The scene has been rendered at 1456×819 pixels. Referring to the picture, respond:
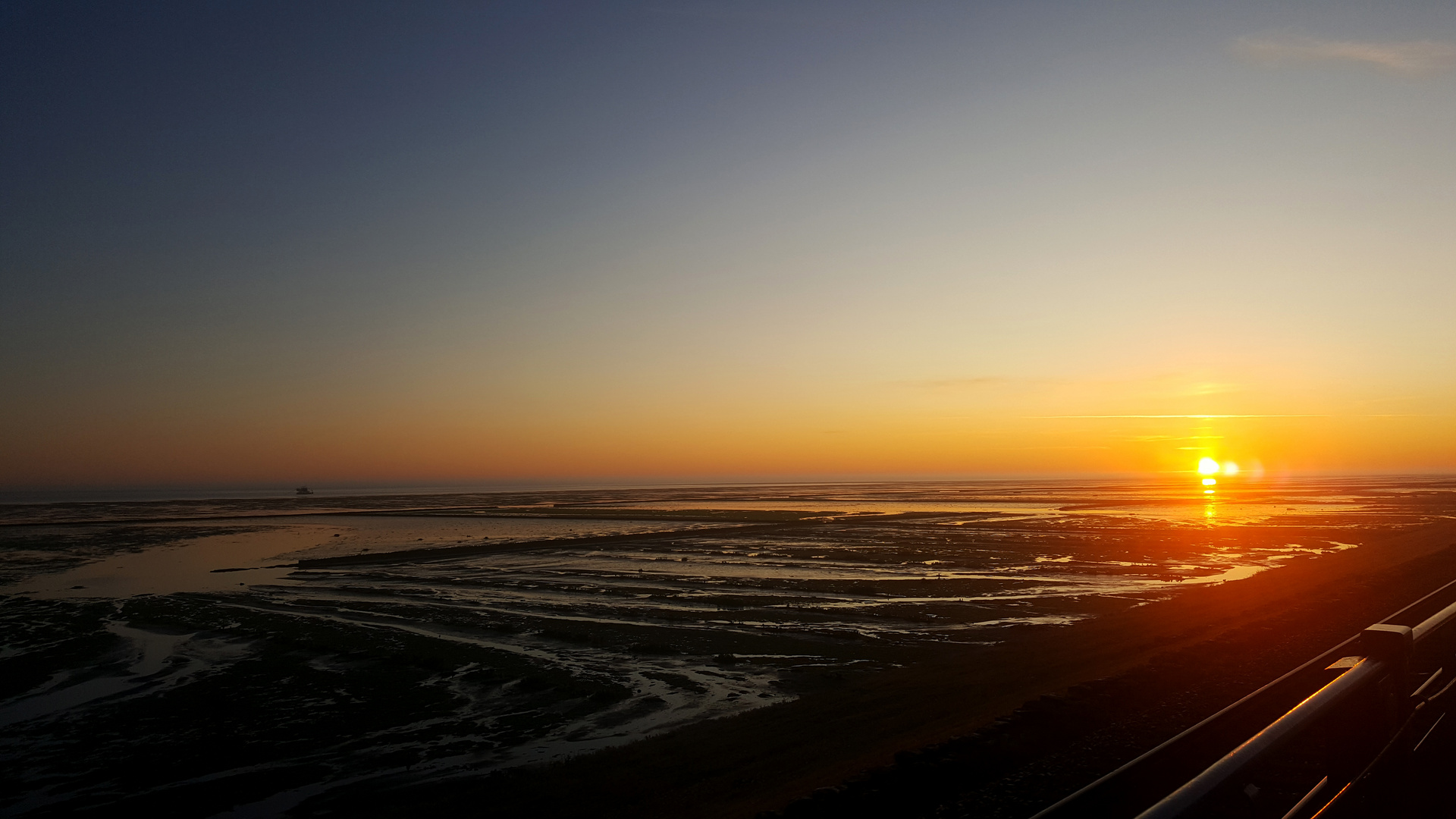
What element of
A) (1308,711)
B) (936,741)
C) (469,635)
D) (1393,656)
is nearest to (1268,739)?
(1308,711)

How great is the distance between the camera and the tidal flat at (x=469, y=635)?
33.6 ft

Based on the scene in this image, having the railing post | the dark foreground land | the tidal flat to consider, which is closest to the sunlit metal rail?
the railing post

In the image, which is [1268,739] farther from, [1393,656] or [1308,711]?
[1393,656]

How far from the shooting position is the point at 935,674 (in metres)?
13.0

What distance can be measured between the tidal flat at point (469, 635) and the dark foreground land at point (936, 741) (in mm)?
517

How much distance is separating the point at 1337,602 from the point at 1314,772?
43.5 ft

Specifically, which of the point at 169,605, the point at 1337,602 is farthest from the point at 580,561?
the point at 1337,602

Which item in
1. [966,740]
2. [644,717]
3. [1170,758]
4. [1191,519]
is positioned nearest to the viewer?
[1170,758]

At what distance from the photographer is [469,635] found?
1758 cm

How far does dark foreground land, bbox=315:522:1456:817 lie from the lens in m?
7.60

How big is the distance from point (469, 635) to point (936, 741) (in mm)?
11817

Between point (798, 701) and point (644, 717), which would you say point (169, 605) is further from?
point (798, 701)

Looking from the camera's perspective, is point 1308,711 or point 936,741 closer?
point 1308,711

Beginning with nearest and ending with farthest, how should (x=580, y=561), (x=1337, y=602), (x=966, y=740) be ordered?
(x=966, y=740) → (x=1337, y=602) → (x=580, y=561)
